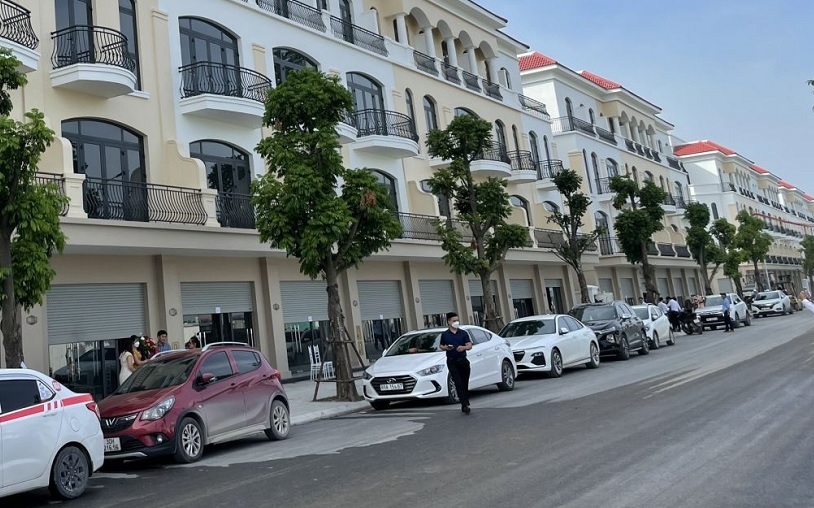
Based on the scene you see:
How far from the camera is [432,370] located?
14.4 m

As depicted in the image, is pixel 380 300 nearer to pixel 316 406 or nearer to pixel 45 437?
pixel 316 406

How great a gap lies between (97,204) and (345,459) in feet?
36.9

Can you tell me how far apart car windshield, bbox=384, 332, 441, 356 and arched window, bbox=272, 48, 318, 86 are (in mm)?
11973

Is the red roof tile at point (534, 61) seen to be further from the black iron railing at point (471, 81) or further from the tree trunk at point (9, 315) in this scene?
the tree trunk at point (9, 315)

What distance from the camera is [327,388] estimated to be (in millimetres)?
20406

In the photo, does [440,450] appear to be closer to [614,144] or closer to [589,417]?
[589,417]

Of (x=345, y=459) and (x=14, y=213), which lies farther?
(x=14, y=213)

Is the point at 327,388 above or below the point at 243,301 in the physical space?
below

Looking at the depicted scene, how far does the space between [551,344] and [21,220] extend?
12.7 metres

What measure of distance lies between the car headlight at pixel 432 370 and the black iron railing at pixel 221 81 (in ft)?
36.4

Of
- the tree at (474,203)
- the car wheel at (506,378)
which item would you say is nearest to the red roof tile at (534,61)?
the tree at (474,203)

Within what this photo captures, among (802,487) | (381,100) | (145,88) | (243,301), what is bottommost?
(802,487)

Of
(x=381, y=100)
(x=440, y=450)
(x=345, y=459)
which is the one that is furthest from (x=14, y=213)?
(x=381, y=100)

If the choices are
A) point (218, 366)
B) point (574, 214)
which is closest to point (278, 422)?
point (218, 366)
